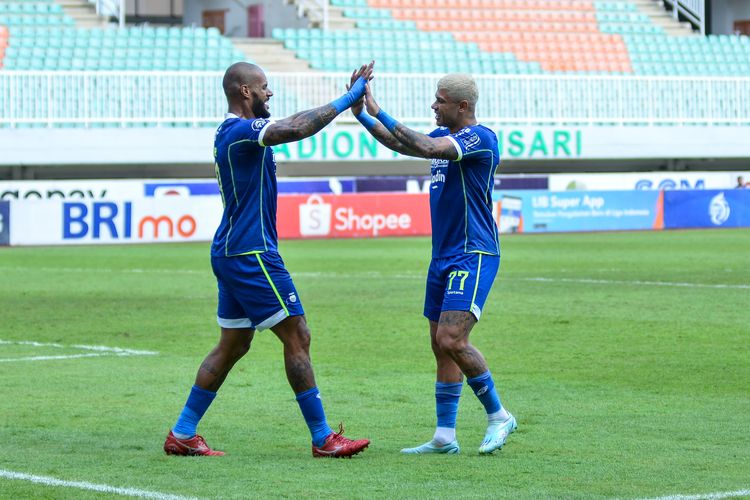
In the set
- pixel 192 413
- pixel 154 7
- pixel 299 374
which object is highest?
pixel 154 7

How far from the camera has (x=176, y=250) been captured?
27.0m

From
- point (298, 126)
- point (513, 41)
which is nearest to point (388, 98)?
point (513, 41)

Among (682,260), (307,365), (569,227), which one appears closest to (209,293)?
(682,260)

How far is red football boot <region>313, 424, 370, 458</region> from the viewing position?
665cm

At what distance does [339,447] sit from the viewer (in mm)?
6656

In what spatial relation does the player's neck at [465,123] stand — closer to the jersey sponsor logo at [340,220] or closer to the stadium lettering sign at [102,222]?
the stadium lettering sign at [102,222]

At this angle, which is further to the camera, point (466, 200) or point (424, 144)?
point (466, 200)

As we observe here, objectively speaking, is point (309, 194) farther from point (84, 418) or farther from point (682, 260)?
point (84, 418)

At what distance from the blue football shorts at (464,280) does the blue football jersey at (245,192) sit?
919 mm

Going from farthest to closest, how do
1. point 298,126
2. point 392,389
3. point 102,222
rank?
point 102,222, point 392,389, point 298,126

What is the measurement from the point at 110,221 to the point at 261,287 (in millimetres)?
23191

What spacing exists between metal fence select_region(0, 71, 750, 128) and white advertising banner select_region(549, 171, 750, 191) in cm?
227

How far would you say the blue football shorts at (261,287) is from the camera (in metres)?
6.71

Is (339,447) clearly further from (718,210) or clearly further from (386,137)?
(718,210)
